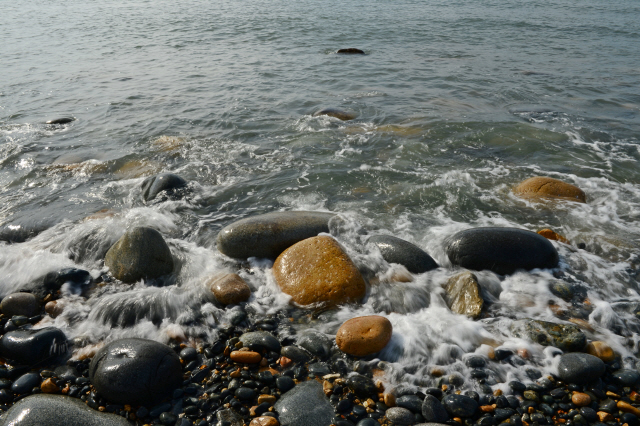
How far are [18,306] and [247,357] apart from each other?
8.40 ft

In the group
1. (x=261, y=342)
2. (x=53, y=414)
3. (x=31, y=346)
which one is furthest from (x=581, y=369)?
(x=31, y=346)

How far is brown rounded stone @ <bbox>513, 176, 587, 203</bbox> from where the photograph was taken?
620 cm

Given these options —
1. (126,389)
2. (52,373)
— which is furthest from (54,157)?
(126,389)

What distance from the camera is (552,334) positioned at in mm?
3641

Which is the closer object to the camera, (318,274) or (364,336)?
(364,336)

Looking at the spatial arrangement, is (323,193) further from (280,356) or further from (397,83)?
(397,83)

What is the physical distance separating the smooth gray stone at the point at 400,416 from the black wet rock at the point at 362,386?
0.21m

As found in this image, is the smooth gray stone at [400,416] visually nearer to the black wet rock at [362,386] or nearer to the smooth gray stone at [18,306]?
the black wet rock at [362,386]

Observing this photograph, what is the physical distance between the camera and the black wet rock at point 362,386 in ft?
10.4

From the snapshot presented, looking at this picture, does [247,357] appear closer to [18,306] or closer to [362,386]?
[362,386]

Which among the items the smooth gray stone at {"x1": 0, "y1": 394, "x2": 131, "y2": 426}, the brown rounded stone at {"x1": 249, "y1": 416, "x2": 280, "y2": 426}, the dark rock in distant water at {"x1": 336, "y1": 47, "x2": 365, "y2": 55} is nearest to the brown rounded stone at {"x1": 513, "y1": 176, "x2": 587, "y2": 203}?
the brown rounded stone at {"x1": 249, "y1": 416, "x2": 280, "y2": 426}

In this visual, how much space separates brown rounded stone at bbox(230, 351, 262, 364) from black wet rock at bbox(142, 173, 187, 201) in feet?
12.3

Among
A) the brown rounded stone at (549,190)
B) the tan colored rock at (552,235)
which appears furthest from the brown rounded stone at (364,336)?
the brown rounded stone at (549,190)

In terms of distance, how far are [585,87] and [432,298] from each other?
→ 34.8 feet
